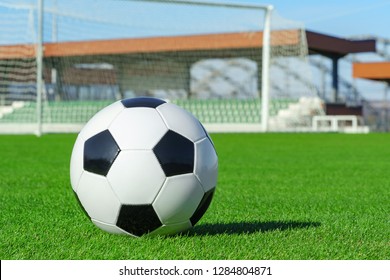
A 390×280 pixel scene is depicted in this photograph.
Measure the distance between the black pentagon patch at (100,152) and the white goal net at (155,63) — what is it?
17.9m

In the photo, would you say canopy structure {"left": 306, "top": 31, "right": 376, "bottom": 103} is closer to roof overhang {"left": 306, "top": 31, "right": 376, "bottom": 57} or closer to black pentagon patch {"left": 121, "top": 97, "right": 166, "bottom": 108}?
roof overhang {"left": 306, "top": 31, "right": 376, "bottom": 57}

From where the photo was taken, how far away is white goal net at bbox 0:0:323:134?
80.8ft

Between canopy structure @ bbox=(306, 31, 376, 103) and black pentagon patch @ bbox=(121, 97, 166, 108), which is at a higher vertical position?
canopy structure @ bbox=(306, 31, 376, 103)

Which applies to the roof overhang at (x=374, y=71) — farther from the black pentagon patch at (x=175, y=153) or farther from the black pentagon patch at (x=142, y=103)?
the black pentagon patch at (x=175, y=153)

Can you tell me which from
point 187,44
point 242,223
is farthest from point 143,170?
point 187,44

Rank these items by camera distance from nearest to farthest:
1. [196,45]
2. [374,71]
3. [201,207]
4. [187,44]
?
1. [201,207]
2. [374,71]
3. [196,45]
4. [187,44]

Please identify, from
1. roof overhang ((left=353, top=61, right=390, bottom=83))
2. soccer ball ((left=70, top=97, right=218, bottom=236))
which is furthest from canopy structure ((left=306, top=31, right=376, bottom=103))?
soccer ball ((left=70, top=97, right=218, bottom=236))

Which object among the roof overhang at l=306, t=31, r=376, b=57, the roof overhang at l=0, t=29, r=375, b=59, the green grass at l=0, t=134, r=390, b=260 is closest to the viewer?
the green grass at l=0, t=134, r=390, b=260

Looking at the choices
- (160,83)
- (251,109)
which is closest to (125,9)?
(160,83)

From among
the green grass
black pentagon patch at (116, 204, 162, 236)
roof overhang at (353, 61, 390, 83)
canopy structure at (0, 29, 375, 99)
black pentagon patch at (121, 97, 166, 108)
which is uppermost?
canopy structure at (0, 29, 375, 99)

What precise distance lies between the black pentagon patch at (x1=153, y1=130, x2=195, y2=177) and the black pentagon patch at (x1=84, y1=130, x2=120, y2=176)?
0.77 ft

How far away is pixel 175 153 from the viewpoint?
348 centimetres

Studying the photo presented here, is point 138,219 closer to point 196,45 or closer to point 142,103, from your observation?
point 142,103

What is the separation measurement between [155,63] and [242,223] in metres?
31.7
